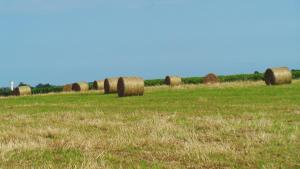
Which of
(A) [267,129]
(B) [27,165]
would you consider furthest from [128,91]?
(B) [27,165]

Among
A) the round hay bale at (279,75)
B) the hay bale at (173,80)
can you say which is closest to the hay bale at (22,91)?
the hay bale at (173,80)

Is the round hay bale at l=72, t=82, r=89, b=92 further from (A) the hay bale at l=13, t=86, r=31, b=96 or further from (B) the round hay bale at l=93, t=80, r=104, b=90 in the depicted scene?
(A) the hay bale at l=13, t=86, r=31, b=96

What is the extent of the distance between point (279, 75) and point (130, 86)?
34.5 ft

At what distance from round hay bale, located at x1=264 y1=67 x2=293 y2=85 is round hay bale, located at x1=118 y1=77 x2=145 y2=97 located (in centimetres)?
928

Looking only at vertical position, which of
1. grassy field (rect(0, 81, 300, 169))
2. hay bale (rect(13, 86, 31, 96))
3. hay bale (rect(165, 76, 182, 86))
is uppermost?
hay bale (rect(165, 76, 182, 86))

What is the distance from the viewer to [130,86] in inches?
1384

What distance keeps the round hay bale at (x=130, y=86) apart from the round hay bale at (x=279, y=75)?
9282mm

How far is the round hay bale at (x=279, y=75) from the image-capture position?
1538 inches

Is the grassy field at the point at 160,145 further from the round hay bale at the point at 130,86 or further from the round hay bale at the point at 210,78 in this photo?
the round hay bale at the point at 210,78

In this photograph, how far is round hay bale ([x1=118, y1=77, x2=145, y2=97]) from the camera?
35.0 meters

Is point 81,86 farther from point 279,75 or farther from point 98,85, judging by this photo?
point 279,75

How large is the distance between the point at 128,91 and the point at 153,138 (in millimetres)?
23648

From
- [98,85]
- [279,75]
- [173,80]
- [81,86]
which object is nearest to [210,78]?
[173,80]

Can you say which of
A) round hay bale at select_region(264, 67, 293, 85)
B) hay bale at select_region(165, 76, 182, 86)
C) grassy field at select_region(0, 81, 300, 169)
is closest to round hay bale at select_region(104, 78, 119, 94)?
round hay bale at select_region(264, 67, 293, 85)
